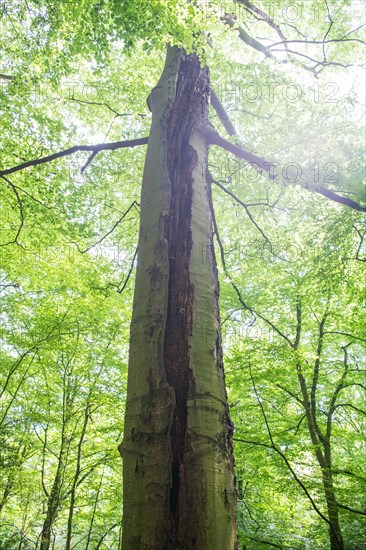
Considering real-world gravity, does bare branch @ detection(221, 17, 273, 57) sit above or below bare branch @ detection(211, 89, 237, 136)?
above

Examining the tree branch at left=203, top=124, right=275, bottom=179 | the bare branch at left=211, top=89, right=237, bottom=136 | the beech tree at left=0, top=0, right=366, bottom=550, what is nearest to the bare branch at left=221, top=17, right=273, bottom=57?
the beech tree at left=0, top=0, right=366, bottom=550

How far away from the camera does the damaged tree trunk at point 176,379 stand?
51.8 inches

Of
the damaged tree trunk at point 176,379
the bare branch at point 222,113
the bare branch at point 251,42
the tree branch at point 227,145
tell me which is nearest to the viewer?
the damaged tree trunk at point 176,379

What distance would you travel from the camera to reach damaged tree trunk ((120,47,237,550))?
4.32ft

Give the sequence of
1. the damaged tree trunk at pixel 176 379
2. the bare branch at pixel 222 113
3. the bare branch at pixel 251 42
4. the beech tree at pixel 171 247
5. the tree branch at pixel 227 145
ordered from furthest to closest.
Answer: the bare branch at pixel 251 42 < the bare branch at pixel 222 113 < the tree branch at pixel 227 145 < the beech tree at pixel 171 247 < the damaged tree trunk at pixel 176 379

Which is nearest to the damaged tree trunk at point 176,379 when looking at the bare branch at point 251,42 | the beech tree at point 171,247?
the beech tree at point 171,247

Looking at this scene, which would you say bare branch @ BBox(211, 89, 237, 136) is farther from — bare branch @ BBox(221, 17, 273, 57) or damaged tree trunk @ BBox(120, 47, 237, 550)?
bare branch @ BBox(221, 17, 273, 57)

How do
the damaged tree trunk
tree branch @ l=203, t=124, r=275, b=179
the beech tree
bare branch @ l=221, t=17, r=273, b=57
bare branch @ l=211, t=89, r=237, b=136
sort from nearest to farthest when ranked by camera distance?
the damaged tree trunk < the beech tree < tree branch @ l=203, t=124, r=275, b=179 < bare branch @ l=211, t=89, r=237, b=136 < bare branch @ l=221, t=17, r=273, b=57

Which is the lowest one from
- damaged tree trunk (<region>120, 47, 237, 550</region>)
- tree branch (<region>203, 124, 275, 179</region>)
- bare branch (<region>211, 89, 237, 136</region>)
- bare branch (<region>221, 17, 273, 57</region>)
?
damaged tree trunk (<region>120, 47, 237, 550</region>)

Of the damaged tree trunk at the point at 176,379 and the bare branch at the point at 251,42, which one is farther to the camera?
the bare branch at the point at 251,42

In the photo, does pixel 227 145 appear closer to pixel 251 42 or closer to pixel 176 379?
pixel 176 379

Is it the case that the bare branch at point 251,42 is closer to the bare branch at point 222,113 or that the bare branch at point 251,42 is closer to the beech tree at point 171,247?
the beech tree at point 171,247

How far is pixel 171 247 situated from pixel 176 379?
0.74 meters

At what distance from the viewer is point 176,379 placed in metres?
1.58
